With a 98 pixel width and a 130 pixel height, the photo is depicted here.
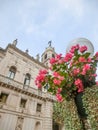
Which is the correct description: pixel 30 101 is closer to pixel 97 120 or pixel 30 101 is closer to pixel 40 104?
pixel 40 104

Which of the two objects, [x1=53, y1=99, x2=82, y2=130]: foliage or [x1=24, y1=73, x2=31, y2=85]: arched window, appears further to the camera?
[x1=24, y1=73, x2=31, y2=85]: arched window

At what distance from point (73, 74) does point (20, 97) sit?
1482 cm

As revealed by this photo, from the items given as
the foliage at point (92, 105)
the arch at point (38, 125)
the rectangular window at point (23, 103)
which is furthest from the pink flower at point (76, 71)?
the arch at point (38, 125)

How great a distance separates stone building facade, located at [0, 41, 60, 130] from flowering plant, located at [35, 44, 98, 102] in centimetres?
1314

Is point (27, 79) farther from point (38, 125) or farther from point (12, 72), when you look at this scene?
point (38, 125)

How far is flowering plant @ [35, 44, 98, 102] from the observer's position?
2512mm

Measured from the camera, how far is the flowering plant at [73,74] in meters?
2.51

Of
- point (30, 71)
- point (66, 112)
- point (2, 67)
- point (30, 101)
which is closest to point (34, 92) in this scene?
point (30, 101)

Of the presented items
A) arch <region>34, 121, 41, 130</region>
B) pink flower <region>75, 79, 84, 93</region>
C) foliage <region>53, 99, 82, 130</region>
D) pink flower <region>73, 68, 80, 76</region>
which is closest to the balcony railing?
arch <region>34, 121, 41, 130</region>

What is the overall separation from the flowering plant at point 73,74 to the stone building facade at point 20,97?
517 inches

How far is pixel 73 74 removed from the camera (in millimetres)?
2570

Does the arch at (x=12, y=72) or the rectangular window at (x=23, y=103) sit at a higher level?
the arch at (x=12, y=72)

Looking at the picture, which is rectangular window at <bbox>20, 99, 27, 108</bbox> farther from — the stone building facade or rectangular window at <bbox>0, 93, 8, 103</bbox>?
rectangular window at <bbox>0, 93, 8, 103</bbox>

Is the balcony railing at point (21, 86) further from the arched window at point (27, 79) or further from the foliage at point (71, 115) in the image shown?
the foliage at point (71, 115)
